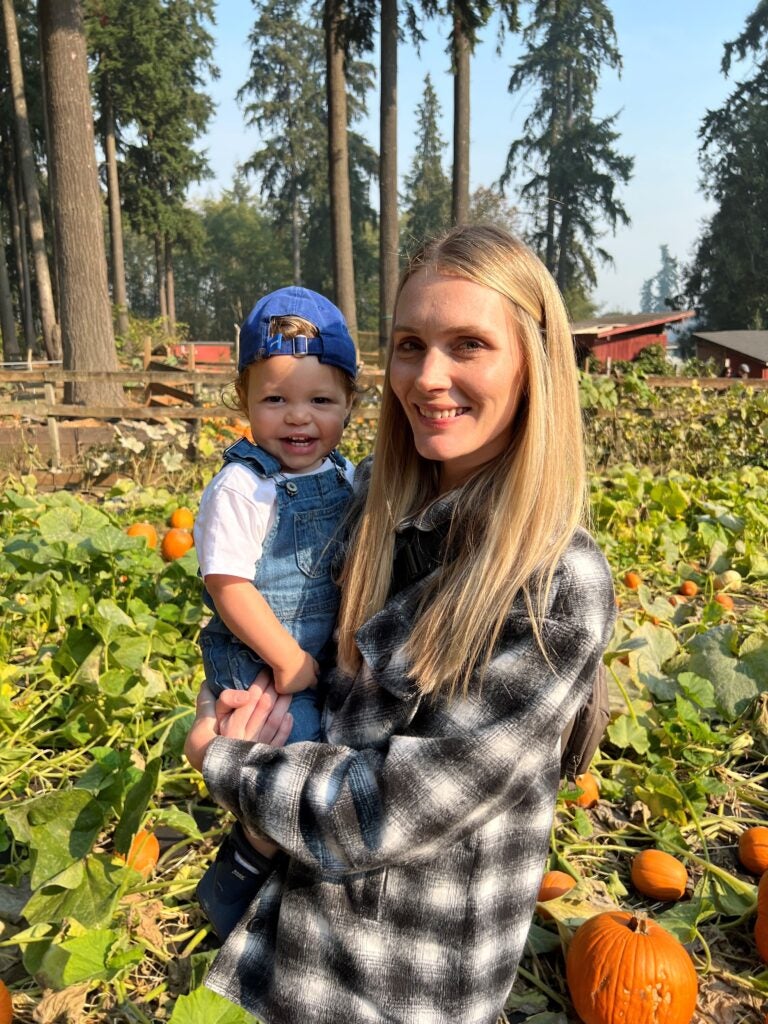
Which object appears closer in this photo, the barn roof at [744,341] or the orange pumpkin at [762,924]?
the orange pumpkin at [762,924]

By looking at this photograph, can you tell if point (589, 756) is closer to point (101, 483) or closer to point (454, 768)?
point (454, 768)

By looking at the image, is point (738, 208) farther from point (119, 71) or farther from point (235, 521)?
point (235, 521)

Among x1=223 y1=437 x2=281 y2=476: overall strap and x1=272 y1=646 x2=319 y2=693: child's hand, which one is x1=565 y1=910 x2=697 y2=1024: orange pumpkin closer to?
x1=272 y1=646 x2=319 y2=693: child's hand

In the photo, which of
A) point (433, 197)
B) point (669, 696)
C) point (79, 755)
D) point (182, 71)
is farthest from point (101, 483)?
point (433, 197)

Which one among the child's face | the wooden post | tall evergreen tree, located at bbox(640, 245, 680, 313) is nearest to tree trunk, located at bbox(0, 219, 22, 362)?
the wooden post

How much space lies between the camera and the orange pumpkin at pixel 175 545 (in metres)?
3.83

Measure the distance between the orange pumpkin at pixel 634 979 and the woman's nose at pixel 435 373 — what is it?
124 cm

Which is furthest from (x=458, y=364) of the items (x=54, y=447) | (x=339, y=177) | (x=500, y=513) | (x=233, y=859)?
(x=339, y=177)

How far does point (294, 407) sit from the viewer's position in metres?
1.65

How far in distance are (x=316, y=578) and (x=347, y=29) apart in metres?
17.7

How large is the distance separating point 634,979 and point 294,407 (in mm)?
1362

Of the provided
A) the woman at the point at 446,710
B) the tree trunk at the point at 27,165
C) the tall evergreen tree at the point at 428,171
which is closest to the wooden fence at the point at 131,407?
the woman at the point at 446,710

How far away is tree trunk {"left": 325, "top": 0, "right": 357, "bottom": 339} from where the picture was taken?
53.1ft

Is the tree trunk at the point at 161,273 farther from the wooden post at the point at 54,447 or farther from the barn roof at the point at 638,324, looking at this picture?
the wooden post at the point at 54,447
